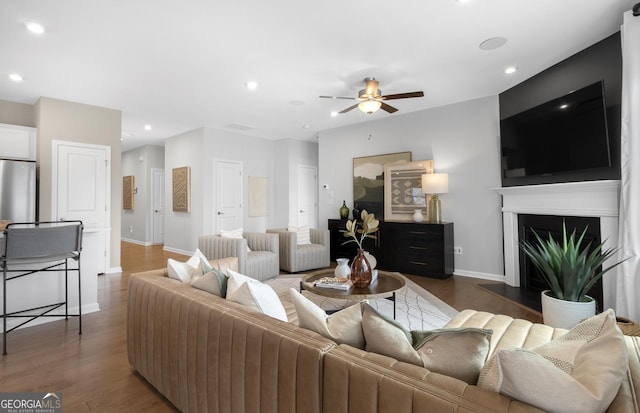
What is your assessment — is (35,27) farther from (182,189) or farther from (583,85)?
(583,85)

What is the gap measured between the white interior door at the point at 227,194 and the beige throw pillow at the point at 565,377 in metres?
6.07

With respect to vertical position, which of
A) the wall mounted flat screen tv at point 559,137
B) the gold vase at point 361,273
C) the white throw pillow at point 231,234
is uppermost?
the wall mounted flat screen tv at point 559,137

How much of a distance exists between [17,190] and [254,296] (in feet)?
15.1

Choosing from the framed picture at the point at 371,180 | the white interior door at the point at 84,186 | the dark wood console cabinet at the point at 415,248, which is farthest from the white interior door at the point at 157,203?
the dark wood console cabinet at the point at 415,248

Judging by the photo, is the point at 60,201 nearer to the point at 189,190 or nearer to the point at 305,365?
the point at 189,190

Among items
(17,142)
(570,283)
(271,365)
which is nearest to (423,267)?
(570,283)

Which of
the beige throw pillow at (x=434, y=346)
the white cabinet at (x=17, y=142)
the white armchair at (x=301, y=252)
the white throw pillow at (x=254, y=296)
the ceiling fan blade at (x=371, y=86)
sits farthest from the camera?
the white armchair at (x=301, y=252)

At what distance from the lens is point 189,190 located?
6.35 meters

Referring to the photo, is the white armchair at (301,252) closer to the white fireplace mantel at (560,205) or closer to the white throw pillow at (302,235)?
the white throw pillow at (302,235)

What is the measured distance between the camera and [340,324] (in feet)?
3.80

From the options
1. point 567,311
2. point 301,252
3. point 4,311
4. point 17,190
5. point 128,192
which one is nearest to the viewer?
point 567,311

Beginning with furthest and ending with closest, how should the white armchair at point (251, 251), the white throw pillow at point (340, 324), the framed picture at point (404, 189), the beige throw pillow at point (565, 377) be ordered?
1. the framed picture at point (404, 189)
2. the white armchair at point (251, 251)
3. the white throw pillow at point (340, 324)
4. the beige throw pillow at point (565, 377)

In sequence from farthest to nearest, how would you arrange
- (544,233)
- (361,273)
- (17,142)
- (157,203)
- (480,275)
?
(157,203) < (480,275) < (17,142) < (544,233) < (361,273)

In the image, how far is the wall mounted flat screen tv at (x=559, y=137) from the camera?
283 cm
